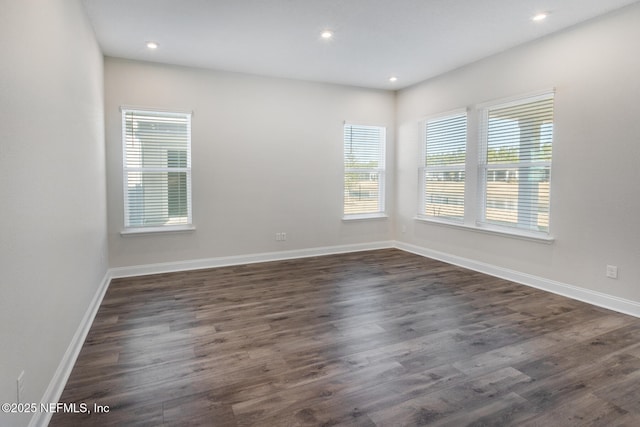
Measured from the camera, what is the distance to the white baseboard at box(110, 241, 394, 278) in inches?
183

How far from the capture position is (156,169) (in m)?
4.73

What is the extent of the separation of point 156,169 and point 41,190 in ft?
9.76

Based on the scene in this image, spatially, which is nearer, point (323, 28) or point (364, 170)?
point (323, 28)

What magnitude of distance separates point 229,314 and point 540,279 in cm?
349

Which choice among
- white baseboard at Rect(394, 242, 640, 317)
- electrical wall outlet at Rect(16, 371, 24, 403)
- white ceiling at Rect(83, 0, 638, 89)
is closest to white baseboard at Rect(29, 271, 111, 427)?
electrical wall outlet at Rect(16, 371, 24, 403)

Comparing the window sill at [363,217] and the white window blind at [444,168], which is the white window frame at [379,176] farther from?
the white window blind at [444,168]

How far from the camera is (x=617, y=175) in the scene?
3.37 m

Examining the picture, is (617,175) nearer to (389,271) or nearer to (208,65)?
(389,271)

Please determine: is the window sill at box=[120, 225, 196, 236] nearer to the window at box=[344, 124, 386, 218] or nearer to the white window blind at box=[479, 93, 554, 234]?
the window at box=[344, 124, 386, 218]

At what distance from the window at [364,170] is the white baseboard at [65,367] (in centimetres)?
398

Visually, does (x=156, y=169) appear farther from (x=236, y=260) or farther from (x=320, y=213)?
(x=320, y=213)

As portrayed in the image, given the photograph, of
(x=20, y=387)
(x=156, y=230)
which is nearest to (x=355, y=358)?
(x=20, y=387)

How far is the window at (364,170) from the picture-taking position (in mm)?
6047

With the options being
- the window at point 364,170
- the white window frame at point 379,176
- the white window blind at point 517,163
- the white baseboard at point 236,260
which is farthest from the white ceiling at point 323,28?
the white baseboard at point 236,260
